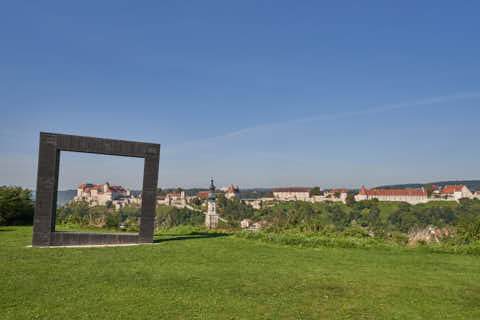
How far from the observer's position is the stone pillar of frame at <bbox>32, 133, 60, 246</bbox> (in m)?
7.85

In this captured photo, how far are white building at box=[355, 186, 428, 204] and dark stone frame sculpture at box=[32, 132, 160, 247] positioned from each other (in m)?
103

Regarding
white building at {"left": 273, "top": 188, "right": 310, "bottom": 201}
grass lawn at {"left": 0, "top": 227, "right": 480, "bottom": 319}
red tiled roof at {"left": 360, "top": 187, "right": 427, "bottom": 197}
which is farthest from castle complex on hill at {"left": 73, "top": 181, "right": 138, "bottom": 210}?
red tiled roof at {"left": 360, "top": 187, "right": 427, "bottom": 197}

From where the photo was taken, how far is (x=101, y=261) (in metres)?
6.03

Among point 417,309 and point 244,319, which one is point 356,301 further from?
point 244,319

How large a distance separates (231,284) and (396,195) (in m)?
113

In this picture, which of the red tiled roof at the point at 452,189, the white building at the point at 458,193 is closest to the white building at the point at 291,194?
the red tiled roof at the point at 452,189

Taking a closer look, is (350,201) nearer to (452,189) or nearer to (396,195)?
(396,195)

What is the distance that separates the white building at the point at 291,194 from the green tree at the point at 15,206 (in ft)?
361

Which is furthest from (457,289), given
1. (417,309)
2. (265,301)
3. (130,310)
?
(130,310)

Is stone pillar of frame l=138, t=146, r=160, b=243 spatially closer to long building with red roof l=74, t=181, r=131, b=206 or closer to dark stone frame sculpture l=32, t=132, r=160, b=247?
dark stone frame sculpture l=32, t=132, r=160, b=247

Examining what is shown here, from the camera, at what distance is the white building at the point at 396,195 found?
9819 centimetres

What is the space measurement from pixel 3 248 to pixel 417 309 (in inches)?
319

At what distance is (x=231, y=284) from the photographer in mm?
4680

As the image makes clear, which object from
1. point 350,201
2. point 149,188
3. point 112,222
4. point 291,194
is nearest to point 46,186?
point 149,188
